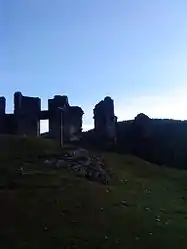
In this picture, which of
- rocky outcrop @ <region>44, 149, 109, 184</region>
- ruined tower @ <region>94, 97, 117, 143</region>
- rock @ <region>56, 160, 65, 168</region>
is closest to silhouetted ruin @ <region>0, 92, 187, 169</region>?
ruined tower @ <region>94, 97, 117, 143</region>

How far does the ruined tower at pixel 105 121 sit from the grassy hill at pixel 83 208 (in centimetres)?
2169

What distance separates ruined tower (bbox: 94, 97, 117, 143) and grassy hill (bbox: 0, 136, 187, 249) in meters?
21.7

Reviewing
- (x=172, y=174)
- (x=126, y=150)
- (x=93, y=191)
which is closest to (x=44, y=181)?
(x=93, y=191)

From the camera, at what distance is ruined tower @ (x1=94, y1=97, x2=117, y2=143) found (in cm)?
6975

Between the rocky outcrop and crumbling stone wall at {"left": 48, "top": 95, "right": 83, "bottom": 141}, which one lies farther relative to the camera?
crumbling stone wall at {"left": 48, "top": 95, "right": 83, "bottom": 141}

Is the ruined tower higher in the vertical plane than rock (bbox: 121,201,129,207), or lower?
higher

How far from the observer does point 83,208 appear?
29.0 m

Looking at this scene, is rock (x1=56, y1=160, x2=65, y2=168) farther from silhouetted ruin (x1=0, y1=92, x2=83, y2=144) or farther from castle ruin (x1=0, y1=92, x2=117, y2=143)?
silhouetted ruin (x1=0, y1=92, x2=83, y2=144)

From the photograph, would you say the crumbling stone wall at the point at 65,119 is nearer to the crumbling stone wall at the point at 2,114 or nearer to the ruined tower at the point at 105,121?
the ruined tower at the point at 105,121

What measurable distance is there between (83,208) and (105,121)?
137ft

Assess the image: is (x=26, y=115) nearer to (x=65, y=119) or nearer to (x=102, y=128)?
(x=65, y=119)

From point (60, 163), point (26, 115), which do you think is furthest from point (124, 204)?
point (26, 115)

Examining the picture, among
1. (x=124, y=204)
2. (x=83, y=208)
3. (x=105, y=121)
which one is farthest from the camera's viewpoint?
(x=105, y=121)

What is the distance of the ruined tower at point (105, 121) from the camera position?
Result: 69750mm
